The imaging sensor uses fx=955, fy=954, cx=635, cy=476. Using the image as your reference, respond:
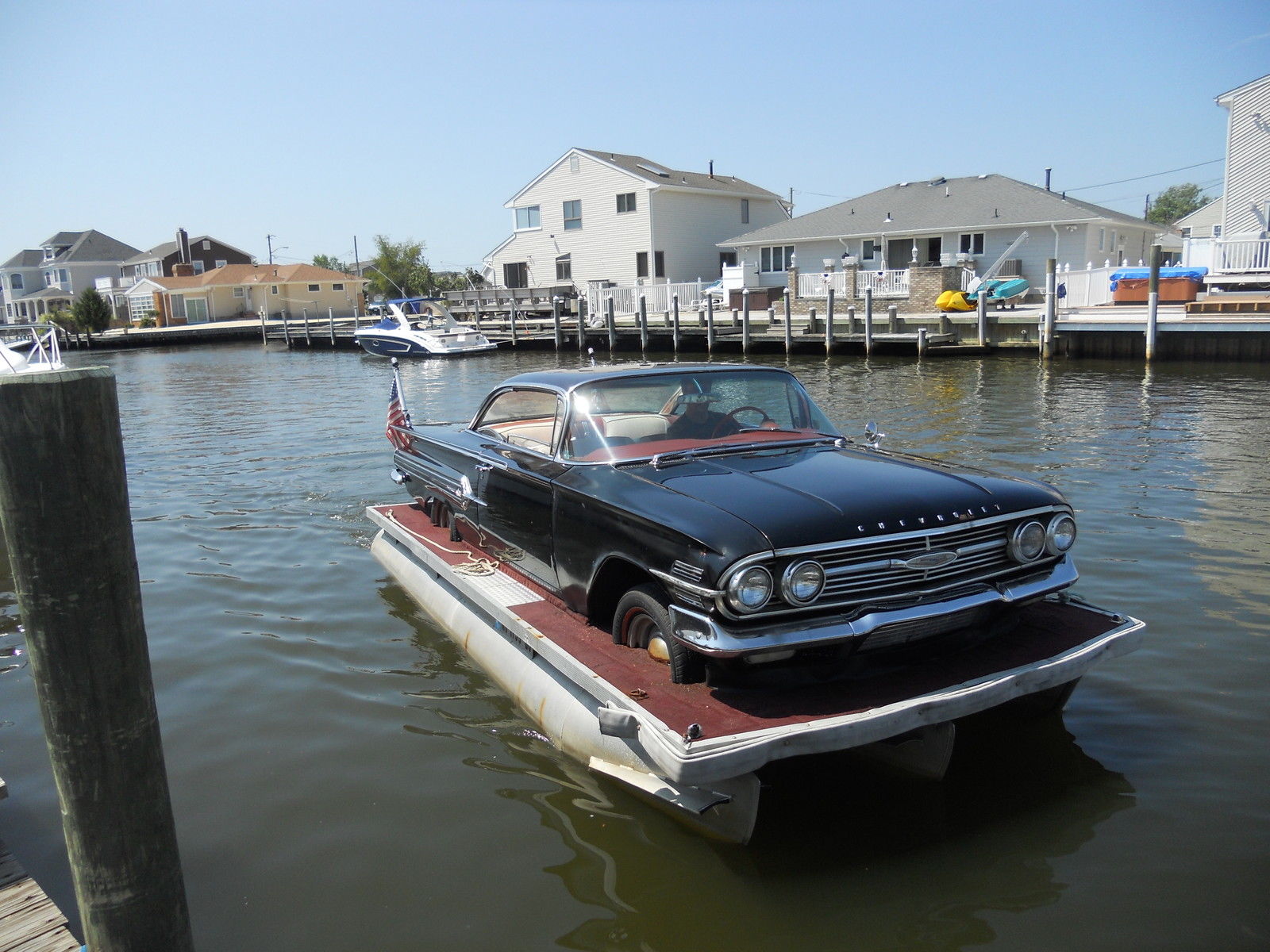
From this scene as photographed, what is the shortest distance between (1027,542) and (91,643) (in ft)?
12.8

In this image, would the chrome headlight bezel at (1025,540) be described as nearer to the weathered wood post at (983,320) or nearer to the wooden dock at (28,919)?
the wooden dock at (28,919)

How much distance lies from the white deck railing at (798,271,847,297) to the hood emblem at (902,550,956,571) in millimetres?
30959

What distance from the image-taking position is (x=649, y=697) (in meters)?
4.18

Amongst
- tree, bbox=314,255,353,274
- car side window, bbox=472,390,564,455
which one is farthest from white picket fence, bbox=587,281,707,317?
tree, bbox=314,255,353,274

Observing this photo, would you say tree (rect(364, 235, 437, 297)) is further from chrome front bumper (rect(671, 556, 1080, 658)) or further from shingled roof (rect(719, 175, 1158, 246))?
chrome front bumper (rect(671, 556, 1080, 658))

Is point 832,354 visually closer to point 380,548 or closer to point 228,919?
point 380,548

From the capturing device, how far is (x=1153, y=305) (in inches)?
860

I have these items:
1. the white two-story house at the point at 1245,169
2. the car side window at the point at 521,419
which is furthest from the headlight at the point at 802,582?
the white two-story house at the point at 1245,169

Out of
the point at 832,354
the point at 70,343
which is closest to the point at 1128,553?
Result: the point at 832,354

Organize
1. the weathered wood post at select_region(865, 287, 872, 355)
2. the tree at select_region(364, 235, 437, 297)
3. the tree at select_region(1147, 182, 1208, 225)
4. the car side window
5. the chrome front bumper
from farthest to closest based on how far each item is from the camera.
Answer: the tree at select_region(1147, 182, 1208, 225), the tree at select_region(364, 235, 437, 297), the weathered wood post at select_region(865, 287, 872, 355), the car side window, the chrome front bumper

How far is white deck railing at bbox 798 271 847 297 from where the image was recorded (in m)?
34.2

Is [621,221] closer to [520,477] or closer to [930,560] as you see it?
[520,477]

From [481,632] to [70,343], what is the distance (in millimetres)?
68562

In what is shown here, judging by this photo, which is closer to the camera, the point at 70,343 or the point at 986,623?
the point at 986,623
